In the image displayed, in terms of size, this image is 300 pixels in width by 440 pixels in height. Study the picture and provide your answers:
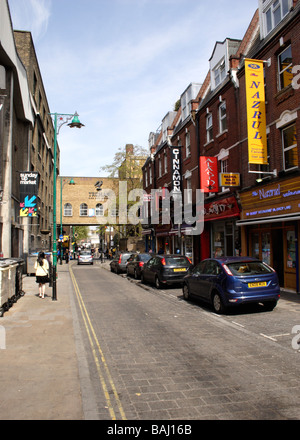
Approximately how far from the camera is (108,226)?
42.9 m

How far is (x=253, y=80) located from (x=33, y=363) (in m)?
13.0

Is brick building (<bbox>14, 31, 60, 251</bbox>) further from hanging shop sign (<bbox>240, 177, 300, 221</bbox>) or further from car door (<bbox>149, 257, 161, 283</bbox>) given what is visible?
hanging shop sign (<bbox>240, 177, 300, 221</bbox>)

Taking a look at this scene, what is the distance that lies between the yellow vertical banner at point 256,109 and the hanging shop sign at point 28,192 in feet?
42.7

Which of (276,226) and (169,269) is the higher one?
(276,226)

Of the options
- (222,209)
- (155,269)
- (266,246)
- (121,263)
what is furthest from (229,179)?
(121,263)

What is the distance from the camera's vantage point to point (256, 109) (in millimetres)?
13773

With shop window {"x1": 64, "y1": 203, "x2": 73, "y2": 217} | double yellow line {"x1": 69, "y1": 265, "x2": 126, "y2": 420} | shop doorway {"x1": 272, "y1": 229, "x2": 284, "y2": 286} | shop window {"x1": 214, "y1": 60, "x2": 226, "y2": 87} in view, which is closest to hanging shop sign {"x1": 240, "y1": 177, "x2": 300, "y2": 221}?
shop doorway {"x1": 272, "y1": 229, "x2": 284, "y2": 286}

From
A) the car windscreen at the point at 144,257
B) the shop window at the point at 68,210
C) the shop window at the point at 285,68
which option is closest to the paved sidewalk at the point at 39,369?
the car windscreen at the point at 144,257

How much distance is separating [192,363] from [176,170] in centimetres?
1944

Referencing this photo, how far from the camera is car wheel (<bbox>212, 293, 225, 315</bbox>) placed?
8.98 m

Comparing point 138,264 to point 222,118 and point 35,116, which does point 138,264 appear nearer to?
point 222,118

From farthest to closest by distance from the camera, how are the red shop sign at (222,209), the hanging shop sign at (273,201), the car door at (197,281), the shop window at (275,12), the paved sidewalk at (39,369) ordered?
the red shop sign at (222,209)
the shop window at (275,12)
the hanging shop sign at (273,201)
the car door at (197,281)
the paved sidewalk at (39,369)

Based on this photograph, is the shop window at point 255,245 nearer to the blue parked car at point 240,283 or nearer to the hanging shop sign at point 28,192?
the blue parked car at point 240,283

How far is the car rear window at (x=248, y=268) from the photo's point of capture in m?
8.77
